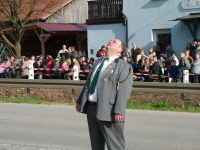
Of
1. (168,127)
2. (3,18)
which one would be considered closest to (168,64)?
(168,127)

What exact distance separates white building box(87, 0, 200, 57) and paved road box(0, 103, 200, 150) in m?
9.40

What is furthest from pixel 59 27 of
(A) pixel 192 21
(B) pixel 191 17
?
(B) pixel 191 17

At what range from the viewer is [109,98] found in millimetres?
5199

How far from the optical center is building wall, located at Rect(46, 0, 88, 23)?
34.7 m

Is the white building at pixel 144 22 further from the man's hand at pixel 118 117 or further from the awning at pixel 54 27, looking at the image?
the man's hand at pixel 118 117

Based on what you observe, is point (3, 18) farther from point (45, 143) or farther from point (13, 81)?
point (45, 143)

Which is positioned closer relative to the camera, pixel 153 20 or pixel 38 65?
pixel 38 65

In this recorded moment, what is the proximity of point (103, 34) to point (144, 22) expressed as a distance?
295 cm

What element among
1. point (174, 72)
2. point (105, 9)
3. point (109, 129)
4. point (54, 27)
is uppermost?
point (105, 9)

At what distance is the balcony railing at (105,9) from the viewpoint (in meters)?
23.7

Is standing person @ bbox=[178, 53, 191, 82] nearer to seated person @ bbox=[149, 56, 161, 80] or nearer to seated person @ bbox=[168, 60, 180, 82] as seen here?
seated person @ bbox=[168, 60, 180, 82]

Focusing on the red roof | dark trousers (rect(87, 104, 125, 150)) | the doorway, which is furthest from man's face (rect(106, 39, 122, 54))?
the red roof

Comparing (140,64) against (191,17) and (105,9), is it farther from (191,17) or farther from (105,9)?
(105,9)

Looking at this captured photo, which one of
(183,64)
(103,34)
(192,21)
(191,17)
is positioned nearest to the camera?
(183,64)
